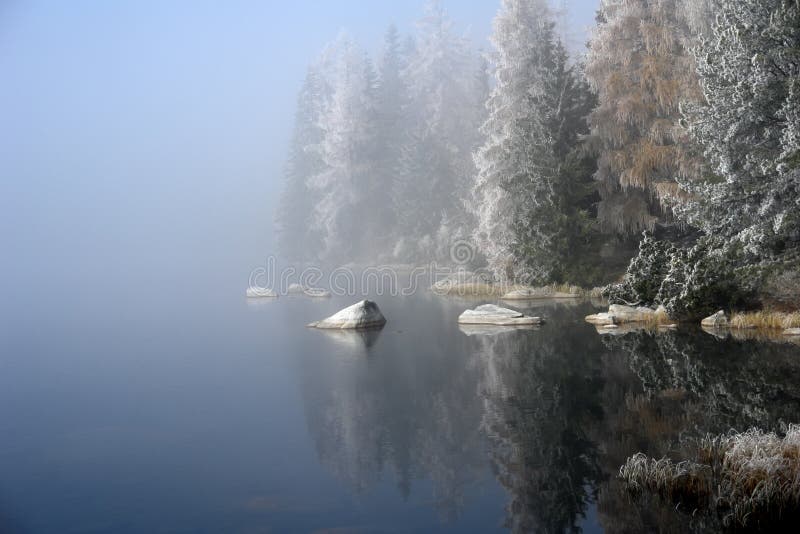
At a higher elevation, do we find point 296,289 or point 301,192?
point 301,192

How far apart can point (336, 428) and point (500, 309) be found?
1259 cm

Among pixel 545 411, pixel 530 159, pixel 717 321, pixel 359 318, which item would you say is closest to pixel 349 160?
pixel 530 159

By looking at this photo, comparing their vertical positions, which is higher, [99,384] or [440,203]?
[440,203]

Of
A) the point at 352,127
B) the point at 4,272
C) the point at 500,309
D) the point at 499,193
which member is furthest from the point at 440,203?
the point at 4,272

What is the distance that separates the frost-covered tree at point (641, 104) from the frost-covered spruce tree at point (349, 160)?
90.2 ft

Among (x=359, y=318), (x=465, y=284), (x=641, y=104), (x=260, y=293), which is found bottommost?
(x=359, y=318)

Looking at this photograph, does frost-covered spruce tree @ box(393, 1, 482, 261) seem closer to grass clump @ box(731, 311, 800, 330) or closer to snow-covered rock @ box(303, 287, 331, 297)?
snow-covered rock @ box(303, 287, 331, 297)

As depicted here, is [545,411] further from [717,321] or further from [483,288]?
[483,288]

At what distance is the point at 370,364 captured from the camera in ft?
55.8

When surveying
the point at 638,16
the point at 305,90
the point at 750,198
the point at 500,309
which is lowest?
the point at 500,309

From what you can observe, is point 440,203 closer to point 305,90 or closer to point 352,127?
point 352,127

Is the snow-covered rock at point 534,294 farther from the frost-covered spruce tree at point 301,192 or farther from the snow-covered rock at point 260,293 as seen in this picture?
the frost-covered spruce tree at point 301,192

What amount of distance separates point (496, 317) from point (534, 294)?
271 inches

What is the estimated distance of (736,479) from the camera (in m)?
7.51
